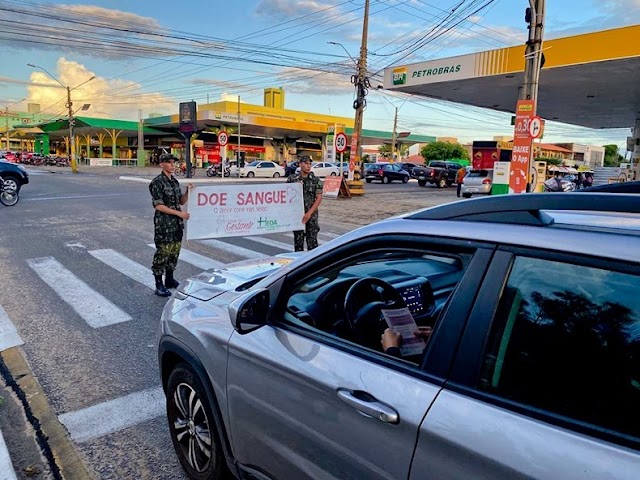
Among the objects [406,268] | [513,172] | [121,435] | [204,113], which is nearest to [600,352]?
[406,268]

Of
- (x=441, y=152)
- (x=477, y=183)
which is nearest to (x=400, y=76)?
(x=477, y=183)

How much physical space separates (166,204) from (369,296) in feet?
13.7

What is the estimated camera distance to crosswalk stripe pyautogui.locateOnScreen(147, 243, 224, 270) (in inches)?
306

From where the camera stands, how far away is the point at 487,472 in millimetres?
1276

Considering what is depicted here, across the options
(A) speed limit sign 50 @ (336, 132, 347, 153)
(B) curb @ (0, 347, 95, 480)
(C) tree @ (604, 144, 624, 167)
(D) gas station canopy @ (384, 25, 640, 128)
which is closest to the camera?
(B) curb @ (0, 347, 95, 480)

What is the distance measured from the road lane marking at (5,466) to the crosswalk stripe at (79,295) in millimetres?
2199

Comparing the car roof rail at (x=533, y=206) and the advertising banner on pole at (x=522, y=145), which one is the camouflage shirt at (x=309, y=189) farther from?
the car roof rail at (x=533, y=206)

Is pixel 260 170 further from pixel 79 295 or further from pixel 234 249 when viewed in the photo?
pixel 79 295

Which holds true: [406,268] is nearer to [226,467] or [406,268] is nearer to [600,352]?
[226,467]

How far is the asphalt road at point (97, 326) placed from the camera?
3084 millimetres

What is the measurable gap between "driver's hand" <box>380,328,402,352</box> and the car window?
4 cm

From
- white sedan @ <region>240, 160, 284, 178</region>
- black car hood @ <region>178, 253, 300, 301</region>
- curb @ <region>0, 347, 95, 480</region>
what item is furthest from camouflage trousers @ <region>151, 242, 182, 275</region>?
white sedan @ <region>240, 160, 284, 178</region>

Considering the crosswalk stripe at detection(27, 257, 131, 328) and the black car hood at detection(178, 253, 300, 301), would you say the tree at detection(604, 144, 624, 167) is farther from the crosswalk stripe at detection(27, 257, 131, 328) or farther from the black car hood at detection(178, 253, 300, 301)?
the black car hood at detection(178, 253, 300, 301)

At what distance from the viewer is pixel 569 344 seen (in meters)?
1.34
